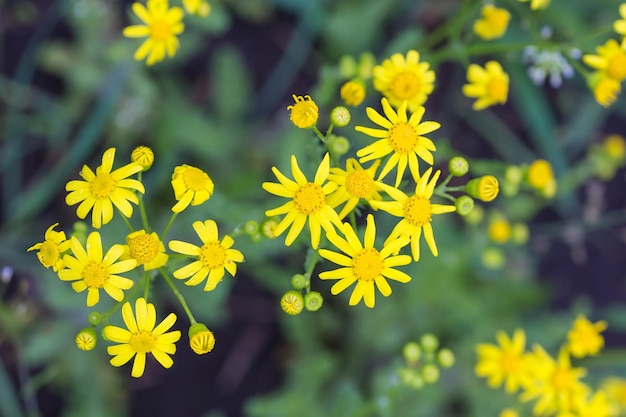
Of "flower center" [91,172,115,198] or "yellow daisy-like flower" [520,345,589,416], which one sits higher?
"yellow daisy-like flower" [520,345,589,416]

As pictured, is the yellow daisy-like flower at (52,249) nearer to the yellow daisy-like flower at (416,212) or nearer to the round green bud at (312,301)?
the round green bud at (312,301)

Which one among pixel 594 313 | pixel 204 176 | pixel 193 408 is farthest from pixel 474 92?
pixel 193 408

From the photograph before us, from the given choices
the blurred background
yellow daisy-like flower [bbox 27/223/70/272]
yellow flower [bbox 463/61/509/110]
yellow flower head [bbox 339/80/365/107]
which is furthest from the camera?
the blurred background

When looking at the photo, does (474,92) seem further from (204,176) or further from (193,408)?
(193,408)

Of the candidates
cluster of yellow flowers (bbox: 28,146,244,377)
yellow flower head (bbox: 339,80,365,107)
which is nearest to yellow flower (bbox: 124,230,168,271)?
cluster of yellow flowers (bbox: 28,146,244,377)

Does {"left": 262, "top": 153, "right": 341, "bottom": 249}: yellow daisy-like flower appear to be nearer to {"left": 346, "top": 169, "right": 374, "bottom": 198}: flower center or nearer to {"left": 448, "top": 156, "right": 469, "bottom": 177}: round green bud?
{"left": 346, "top": 169, "right": 374, "bottom": 198}: flower center

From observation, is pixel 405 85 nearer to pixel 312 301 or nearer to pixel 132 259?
pixel 312 301

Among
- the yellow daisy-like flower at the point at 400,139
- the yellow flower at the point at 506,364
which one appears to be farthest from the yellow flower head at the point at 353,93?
the yellow flower at the point at 506,364
